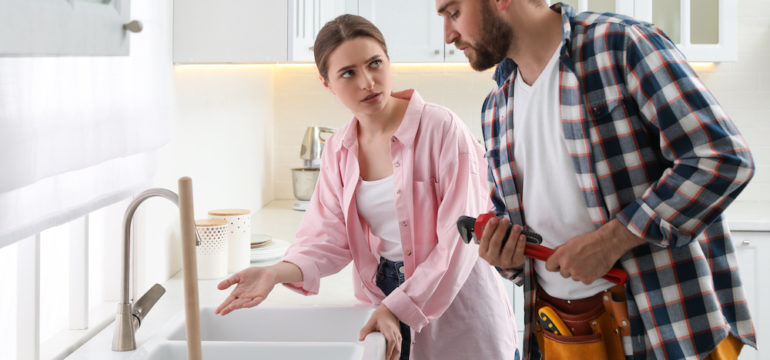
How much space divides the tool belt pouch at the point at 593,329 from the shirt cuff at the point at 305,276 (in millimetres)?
520

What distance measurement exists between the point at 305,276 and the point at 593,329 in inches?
23.2

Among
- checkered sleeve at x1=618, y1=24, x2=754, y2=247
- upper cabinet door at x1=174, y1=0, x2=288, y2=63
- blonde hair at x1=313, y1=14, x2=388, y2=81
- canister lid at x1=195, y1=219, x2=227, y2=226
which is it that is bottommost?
canister lid at x1=195, y1=219, x2=227, y2=226

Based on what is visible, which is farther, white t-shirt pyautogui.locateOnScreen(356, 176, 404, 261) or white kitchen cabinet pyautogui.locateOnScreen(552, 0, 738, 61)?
white kitchen cabinet pyautogui.locateOnScreen(552, 0, 738, 61)

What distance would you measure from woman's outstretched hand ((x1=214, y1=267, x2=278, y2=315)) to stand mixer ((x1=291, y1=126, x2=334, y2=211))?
1696mm

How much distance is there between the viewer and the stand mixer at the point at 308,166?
3.09 m

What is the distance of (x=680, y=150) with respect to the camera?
984mm

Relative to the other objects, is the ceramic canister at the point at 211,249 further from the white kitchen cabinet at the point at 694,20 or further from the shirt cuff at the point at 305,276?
the white kitchen cabinet at the point at 694,20

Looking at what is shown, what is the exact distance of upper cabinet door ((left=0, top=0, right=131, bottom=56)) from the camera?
52 cm

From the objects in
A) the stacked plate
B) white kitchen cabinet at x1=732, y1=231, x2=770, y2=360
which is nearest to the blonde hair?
the stacked plate

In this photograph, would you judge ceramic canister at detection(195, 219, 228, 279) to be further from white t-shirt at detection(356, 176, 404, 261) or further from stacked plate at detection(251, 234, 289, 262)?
white t-shirt at detection(356, 176, 404, 261)

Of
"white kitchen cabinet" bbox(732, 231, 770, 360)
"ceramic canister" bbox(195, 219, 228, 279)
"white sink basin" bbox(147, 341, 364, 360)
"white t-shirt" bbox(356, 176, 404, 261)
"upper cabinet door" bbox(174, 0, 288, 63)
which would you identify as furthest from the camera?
"white kitchen cabinet" bbox(732, 231, 770, 360)

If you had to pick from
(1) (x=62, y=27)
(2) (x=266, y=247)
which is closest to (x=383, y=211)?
(2) (x=266, y=247)

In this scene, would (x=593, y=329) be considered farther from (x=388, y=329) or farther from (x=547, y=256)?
(x=388, y=329)

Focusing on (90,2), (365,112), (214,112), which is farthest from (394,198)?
(214,112)
